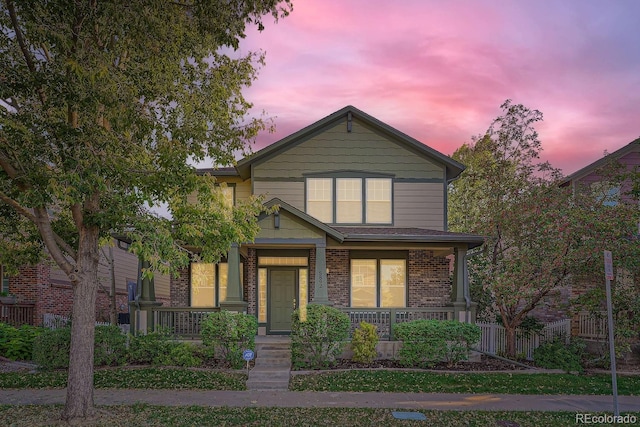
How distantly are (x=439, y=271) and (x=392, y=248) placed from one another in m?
2.09

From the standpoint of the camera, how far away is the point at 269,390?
1245 cm

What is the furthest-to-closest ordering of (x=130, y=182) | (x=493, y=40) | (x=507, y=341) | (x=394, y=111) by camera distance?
1. (x=394, y=111)
2. (x=507, y=341)
3. (x=493, y=40)
4. (x=130, y=182)

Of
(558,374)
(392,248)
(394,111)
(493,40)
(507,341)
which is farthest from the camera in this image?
(394,111)

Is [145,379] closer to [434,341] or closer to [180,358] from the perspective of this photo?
[180,358]

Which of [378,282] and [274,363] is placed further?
[378,282]

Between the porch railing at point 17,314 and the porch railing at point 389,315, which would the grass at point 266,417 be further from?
the porch railing at point 17,314

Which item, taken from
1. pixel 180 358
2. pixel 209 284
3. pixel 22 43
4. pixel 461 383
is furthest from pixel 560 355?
pixel 22 43

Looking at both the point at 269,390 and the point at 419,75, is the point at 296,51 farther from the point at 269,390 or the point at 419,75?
the point at 269,390

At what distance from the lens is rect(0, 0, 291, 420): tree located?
30.4 ft

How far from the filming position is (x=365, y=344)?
1529cm

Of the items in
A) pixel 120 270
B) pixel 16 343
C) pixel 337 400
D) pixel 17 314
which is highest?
pixel 120 270

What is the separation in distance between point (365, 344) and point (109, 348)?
6626 millimetres

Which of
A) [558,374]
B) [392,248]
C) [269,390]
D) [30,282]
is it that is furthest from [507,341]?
[30,282]

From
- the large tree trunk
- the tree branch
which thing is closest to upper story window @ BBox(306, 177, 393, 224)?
the large tree trunk
